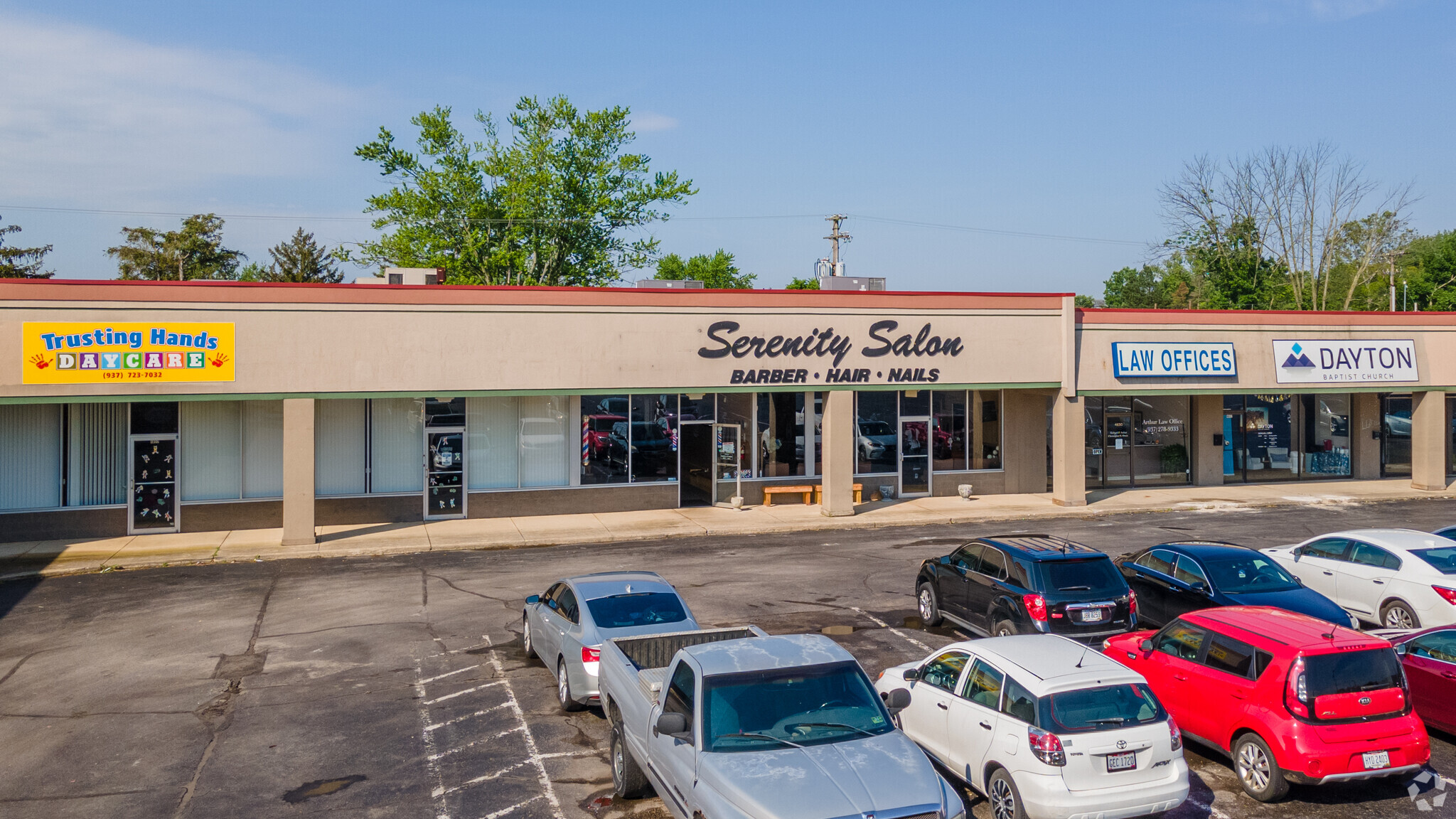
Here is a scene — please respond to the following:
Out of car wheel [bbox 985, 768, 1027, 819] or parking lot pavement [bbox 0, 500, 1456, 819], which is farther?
parking lot pavement [bbox 0, 500, 1456, 819]

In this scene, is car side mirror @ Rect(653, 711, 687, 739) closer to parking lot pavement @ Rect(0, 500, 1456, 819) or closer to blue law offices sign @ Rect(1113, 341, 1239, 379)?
parking lot pavement @ Rect(0, 500, 1456, 819)

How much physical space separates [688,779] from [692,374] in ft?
62.7

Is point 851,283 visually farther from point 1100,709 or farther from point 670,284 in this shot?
point 1100,709

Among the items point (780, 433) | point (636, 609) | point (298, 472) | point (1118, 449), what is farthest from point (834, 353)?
point (636, 609)

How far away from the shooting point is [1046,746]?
835 centimetres

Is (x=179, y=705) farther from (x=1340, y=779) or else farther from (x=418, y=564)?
(x=1340, y=779)

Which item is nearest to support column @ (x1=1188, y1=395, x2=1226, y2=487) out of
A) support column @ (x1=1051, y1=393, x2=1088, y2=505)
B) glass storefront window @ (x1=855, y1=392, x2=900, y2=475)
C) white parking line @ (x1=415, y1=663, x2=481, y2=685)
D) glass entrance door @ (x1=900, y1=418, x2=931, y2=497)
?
support column @ (x1=1051, y1=393, x2=1088, y2=505)

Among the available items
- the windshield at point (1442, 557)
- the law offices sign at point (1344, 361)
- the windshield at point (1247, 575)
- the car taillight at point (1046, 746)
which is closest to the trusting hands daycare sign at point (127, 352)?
the windshield at point (1247, 575)

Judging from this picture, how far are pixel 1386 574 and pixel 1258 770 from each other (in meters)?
7.69

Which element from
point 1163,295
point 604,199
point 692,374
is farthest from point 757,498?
point 1163,295

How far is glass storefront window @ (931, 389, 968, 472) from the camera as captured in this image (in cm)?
3089

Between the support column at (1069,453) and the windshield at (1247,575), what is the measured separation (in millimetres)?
14072

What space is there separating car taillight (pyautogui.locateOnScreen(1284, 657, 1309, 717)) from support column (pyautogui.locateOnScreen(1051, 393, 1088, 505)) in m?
20.1

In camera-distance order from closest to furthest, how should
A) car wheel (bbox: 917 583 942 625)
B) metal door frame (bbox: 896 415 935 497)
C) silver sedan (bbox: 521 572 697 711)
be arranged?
silver sedan (bbox: 521 572 697 711)
car wheel (bbox: 917 583 942 625)
metal door frame (bbox: 896 415 935 497)
